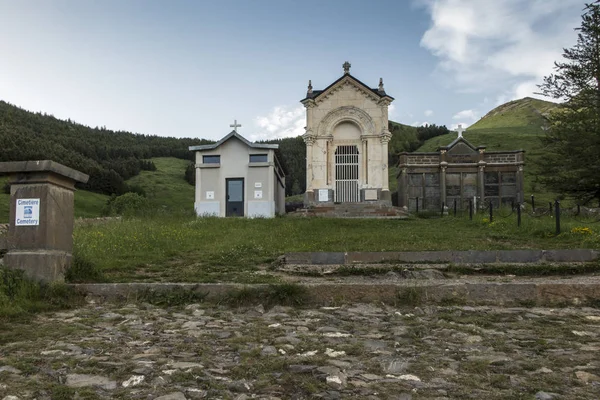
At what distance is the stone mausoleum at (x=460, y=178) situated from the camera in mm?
31469

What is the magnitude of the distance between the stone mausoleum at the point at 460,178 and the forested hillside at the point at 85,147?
104ft

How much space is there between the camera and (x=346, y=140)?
2992 centimetres

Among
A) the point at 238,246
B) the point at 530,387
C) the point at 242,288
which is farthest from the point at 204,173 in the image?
the point at 530,387

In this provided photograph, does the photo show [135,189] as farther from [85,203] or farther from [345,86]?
[345,86]

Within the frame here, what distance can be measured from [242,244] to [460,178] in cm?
A: 2233

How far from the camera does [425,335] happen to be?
191 inches

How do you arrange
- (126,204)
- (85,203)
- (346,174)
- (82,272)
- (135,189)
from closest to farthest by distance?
(82,272) < (346,174) < (126,204) < (85,203) < (135,189)

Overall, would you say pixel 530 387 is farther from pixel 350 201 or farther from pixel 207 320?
pixel 350 201

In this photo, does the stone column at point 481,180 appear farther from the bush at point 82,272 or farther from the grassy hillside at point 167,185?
the bush at point 82,272

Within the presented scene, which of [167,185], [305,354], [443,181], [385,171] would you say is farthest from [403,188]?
[167,185]

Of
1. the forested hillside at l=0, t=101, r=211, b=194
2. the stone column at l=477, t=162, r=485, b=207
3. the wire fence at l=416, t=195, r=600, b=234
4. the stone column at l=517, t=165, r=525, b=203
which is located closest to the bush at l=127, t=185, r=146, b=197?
the forested hillside at l=0, t=101, r=211, b=194

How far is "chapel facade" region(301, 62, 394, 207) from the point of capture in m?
29.2

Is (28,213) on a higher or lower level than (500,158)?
lower

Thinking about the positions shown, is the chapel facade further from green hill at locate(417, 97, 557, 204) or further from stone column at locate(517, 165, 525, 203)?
stone column at locate(517, 165, 525, 203)
